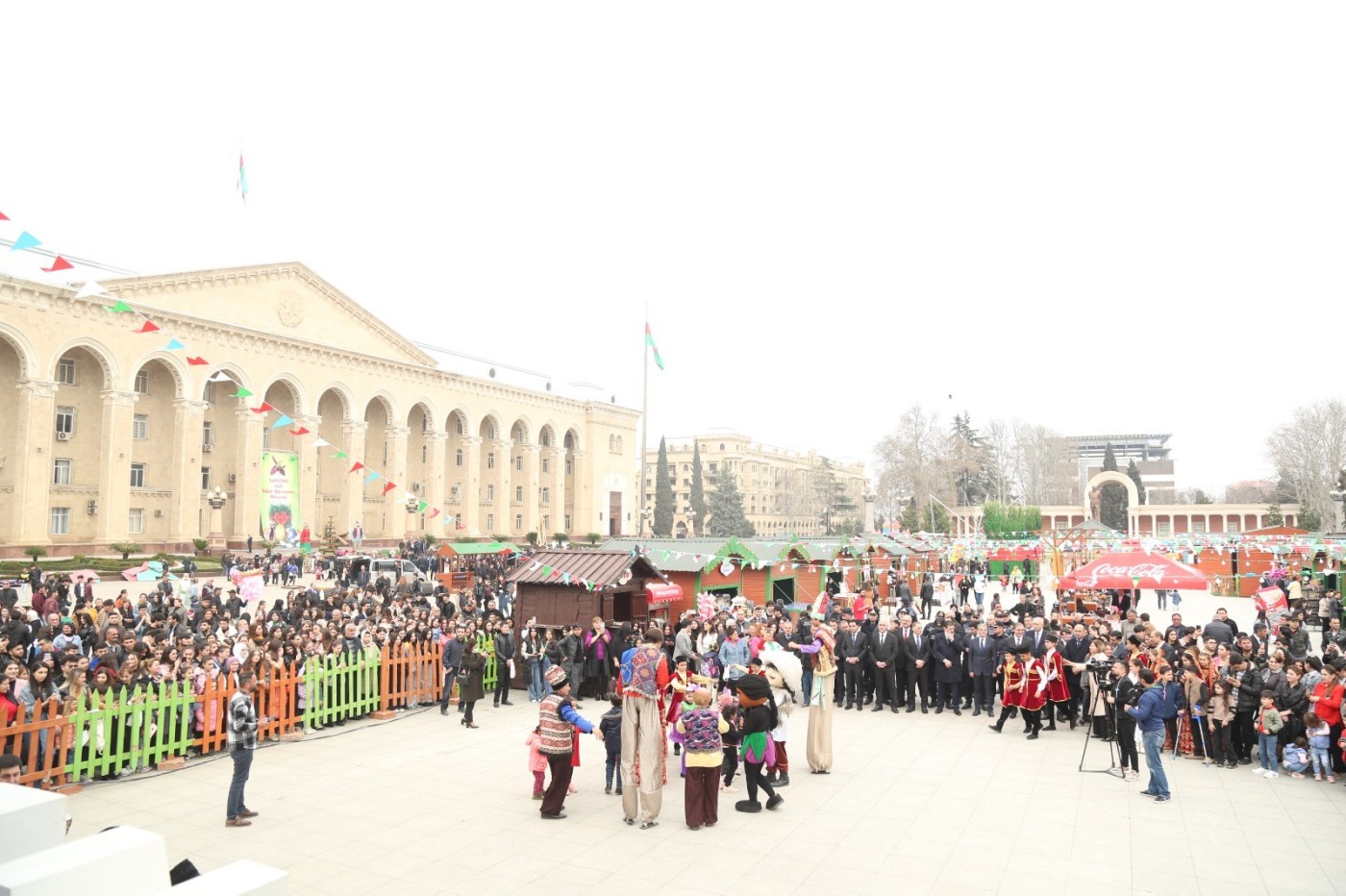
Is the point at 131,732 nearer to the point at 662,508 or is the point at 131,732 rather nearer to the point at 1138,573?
the point at 1138,573

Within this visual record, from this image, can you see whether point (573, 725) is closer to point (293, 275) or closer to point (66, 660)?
point (66, 660)

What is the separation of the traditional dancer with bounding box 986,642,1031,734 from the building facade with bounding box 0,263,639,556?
1972 centimetres

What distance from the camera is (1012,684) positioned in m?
12.5

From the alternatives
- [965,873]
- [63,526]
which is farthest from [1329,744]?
[63,526]

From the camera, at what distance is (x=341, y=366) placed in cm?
4684

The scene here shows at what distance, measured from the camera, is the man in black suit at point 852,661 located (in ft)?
46.2

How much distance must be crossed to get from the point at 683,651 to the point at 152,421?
35670mm

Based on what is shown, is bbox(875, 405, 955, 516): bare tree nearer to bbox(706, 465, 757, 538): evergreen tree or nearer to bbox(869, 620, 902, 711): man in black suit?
bbox(706, 465, 757, 538): evergreen tree

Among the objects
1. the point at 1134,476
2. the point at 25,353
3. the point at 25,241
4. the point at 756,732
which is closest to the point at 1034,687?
the point at 756,732

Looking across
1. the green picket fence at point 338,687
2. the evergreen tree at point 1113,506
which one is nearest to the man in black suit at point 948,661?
the green picket fence at point 338,687

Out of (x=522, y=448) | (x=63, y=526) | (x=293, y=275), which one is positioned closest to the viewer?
(x=63, y=526)

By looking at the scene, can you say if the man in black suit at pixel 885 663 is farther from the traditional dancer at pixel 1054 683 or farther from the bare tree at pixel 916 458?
the bare tree at pixel 916 458

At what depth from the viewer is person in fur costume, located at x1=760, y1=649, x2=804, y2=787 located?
9410mm

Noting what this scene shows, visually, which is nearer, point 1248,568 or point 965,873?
point 965,873
